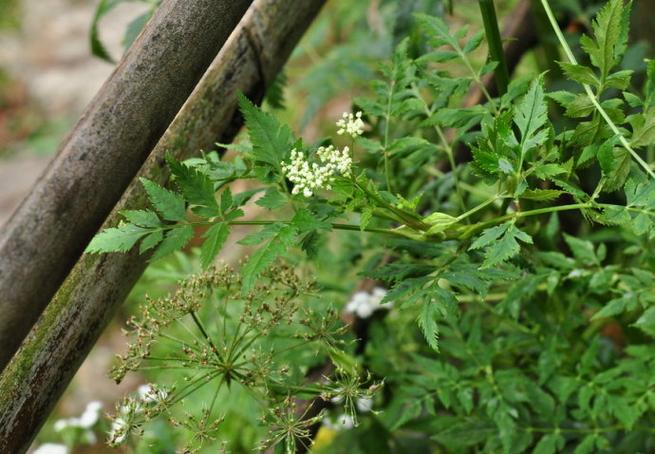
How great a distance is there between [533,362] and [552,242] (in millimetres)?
258

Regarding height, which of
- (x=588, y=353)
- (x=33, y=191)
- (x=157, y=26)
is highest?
(x=157, y=26)

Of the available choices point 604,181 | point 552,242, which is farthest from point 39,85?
point 604,181

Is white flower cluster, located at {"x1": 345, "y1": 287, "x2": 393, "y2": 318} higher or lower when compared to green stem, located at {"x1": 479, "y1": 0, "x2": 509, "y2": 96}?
lower

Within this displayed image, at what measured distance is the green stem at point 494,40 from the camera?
117 centimetres

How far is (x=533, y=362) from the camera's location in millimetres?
1587

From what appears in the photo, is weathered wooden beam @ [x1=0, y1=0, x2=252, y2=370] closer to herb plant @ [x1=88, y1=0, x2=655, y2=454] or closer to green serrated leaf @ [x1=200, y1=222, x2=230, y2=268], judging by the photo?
herb plant @ [x1=88, y1=0, x2=655, y2=454]

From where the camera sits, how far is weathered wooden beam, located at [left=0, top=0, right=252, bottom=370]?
1066 mm

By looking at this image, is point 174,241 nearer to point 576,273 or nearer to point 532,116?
point 532,116

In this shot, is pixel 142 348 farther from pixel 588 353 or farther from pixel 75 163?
pixel 588 353

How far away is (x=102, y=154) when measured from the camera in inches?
43.2

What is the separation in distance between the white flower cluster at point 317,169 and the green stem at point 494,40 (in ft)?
1.11

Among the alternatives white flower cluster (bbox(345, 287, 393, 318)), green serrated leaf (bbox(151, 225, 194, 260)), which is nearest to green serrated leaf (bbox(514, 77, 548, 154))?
green serrated leaf (bbox(151, 225, 194, 260))

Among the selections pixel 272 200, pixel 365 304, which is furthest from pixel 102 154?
pixel 365 304

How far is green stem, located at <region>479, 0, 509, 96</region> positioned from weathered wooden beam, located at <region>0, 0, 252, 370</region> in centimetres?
34
